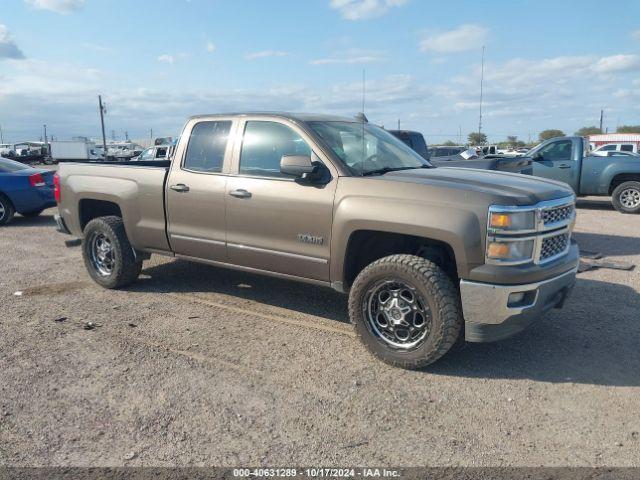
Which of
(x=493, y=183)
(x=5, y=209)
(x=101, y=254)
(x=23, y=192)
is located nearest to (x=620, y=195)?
(x=493, y=183)

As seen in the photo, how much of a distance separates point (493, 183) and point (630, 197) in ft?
33.9

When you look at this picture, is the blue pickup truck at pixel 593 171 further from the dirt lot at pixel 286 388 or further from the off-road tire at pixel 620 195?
the dirt lot at pixel 286 388

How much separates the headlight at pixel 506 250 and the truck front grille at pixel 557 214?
27cm

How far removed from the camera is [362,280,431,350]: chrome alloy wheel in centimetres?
400

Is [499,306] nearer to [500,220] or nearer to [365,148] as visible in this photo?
[500,220]

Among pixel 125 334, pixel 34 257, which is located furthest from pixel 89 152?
pixel 125 334

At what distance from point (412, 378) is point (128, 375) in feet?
6.87

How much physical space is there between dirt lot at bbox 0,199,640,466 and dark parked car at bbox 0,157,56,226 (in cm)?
611

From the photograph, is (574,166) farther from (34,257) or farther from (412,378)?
(34,257)

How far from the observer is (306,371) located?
4039 millimetres

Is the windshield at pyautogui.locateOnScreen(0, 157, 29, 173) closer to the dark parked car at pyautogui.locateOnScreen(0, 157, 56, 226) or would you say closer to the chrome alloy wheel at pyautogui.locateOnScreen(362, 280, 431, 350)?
the dark parked car at pyautogui.locateOnScreen(0, 157, 56, 226)

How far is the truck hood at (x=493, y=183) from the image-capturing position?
3.71m

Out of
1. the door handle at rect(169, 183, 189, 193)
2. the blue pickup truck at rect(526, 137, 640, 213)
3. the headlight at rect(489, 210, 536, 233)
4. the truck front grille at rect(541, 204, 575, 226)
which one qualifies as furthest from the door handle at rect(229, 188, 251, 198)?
Answer: the blue pickup truck at rect(526, 137, 640, 213)

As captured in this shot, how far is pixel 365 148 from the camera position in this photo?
4918mm
